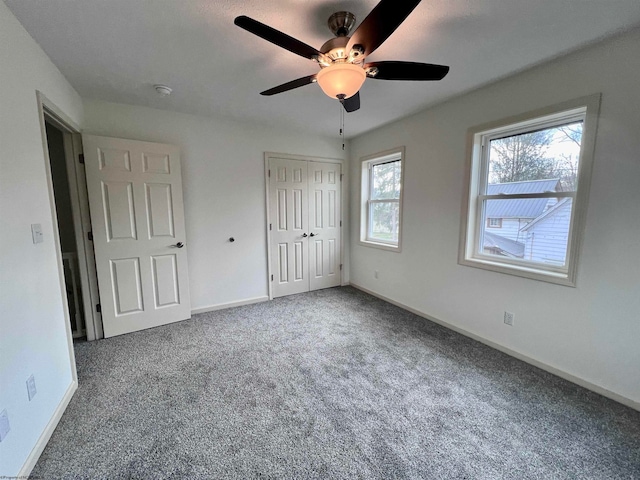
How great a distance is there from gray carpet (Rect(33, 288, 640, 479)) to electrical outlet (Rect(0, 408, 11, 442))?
12.5 inches

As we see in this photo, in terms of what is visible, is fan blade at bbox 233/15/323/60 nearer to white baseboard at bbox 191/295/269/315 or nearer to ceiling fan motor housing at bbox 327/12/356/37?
ceiling fan motor housing at bbox 327/12/356/37

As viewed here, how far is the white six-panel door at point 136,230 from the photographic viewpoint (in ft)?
8.45

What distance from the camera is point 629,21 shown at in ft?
5.04

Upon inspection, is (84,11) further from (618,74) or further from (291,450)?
(618,74)

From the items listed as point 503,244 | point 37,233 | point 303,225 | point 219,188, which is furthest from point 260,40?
point 503,244

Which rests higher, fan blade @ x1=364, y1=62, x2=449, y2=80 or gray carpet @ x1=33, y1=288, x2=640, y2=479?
fan blade @ x1=364, y1=62, x2=449, y2=80

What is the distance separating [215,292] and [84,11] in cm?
273

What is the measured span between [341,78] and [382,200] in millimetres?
2531

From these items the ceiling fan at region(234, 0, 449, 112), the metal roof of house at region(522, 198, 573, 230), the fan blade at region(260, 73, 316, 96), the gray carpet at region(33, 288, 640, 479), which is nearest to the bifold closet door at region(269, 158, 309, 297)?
the gray carpet at region(33, 288, 640, 479)

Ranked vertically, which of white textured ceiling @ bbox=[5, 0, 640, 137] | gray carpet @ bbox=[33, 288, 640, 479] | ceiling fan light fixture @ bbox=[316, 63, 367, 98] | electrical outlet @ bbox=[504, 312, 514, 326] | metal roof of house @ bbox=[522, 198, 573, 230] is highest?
white textured ceiling @ bbox=[5, 0, 640, 137]

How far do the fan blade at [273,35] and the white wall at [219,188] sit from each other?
2162 millimetres

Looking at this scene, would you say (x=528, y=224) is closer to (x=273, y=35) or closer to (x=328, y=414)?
(x=328, y=414)

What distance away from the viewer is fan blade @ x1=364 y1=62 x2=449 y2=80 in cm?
143

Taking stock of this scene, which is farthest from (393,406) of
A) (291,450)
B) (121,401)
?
(121,401)
